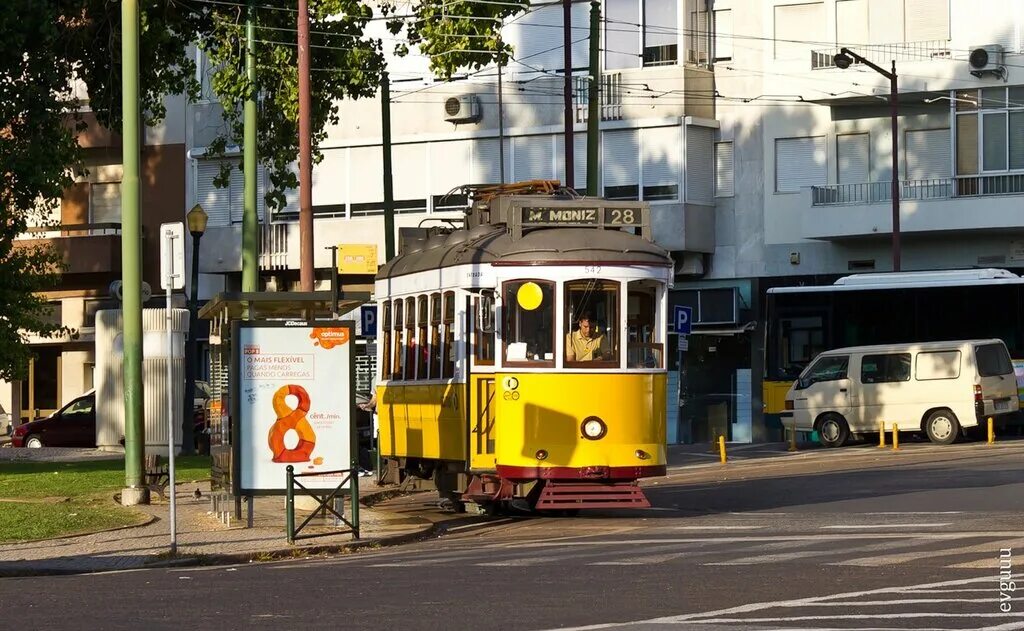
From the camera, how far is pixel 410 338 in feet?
75.8

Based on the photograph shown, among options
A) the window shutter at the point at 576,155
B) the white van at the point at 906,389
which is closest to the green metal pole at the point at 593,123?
the white van at the point at 906,389

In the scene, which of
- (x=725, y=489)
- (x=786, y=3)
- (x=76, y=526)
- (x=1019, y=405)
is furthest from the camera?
(x=786, y=3)

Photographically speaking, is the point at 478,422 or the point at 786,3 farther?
the point at 786,3

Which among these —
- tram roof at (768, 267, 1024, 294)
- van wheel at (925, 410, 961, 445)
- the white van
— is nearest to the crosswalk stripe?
the white van

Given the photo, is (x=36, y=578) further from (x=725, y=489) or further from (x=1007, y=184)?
(x=1007, y=184)

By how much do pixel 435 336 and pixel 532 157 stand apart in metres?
26.5

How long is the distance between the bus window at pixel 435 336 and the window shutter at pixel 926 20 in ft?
82.4

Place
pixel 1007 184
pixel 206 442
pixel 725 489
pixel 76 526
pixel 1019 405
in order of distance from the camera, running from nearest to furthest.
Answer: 1. pixel 76 526
2. pixel 725 489
3. pixel 1019 405
4. pixel 206 442
5. pixel 1007 184

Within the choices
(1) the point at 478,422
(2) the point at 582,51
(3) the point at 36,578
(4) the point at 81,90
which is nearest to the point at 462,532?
(1) the point at 478,422

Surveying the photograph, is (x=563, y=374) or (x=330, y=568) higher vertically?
(x=563, y=374)

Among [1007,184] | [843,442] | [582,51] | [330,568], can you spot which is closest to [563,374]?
[330,568]

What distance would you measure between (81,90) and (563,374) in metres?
37.7

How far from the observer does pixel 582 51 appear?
158 feet

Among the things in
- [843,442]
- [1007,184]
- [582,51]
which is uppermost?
[582,51]
